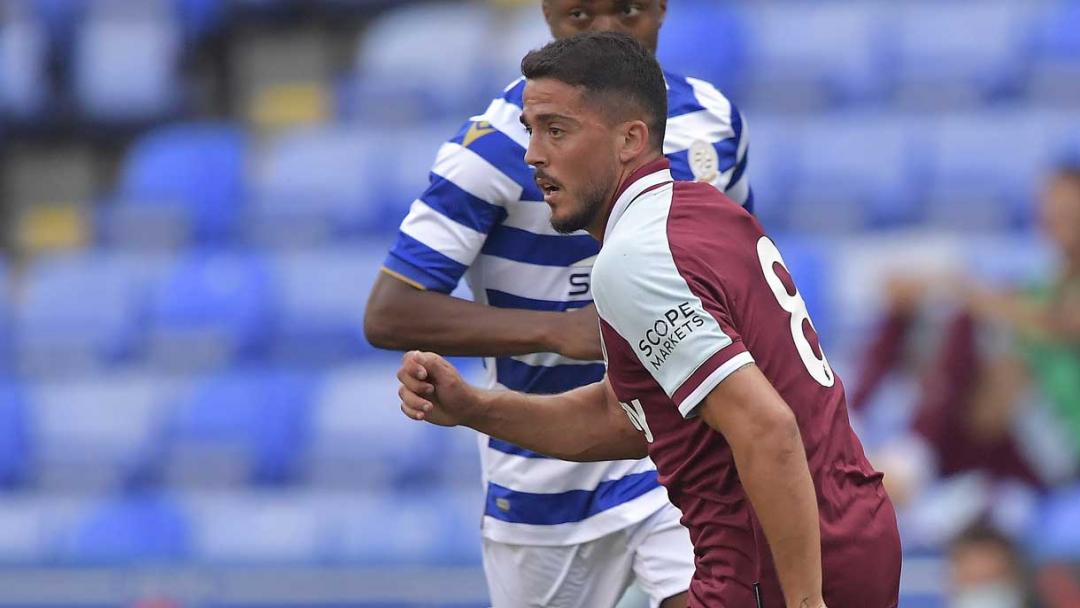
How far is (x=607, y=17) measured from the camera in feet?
12.2

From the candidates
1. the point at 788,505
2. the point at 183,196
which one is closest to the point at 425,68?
the point at 183,196

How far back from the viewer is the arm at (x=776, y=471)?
2709mm

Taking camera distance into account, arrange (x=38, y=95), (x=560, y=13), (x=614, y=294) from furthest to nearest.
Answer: (x=38, y=95) → (x=560, y=13) → (x=614, y=294)

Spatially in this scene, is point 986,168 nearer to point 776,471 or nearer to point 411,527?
point 411,527

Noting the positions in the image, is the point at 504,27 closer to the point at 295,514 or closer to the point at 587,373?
the point at 295,514

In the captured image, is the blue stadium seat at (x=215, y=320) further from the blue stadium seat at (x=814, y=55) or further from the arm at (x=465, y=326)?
the arm at (x=465, y=326)

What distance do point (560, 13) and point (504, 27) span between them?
644 cm

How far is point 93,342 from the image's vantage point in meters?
9.07

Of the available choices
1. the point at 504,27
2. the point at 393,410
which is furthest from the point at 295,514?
the point at 504,27

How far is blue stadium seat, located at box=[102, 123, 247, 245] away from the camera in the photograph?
954 centimetres

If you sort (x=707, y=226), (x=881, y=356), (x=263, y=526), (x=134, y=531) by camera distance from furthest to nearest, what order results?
1. (x=134, y=531)
2. (x=263, y=526)
3. (x=881, y=356)
4. (x=707, y=226)

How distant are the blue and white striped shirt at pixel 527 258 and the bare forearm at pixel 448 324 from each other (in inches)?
1.7

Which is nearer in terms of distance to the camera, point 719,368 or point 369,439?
point 719,368

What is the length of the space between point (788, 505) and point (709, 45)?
6.49 meters
